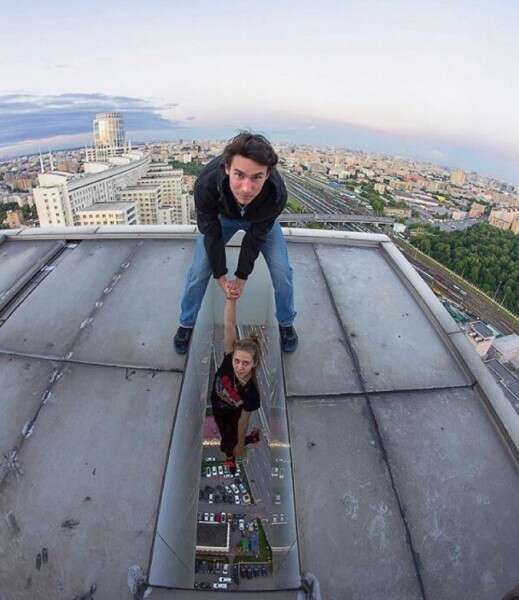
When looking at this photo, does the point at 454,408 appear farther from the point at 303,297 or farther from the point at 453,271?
the point at 453,271

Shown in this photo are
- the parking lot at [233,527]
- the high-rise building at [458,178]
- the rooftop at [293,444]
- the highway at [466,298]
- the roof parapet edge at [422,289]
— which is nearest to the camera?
Answer: the rooftop at [293,444]

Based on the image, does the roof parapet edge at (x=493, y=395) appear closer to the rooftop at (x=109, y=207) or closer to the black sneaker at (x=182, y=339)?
the black sneaker at (x=182, y=339)

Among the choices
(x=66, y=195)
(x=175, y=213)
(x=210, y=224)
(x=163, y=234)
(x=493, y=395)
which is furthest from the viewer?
(x=175, y=213)

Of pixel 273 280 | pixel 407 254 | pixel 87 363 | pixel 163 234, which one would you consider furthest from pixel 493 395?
A: pixel 407 254

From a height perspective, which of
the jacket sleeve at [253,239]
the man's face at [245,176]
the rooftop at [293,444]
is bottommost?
the rooftop at [293,444]

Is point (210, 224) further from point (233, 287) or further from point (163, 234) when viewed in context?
point (163, 234)

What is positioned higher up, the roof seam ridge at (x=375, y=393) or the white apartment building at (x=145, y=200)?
the roof seam ridge at (x=375, y=393)

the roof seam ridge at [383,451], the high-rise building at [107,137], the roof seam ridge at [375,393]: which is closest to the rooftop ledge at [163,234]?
the roof seam ridge at [383,451]
